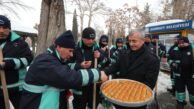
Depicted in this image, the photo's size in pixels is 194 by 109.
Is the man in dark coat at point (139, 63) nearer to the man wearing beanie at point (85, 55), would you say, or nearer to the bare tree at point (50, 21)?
the man wearing beanie at point (85, 55)

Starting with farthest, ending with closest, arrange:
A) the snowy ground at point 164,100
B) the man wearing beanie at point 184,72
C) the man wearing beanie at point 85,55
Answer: the snowy ground at point 164,100
the man wearing beanie at point 184,72
the man wearing beanie at point 85,55

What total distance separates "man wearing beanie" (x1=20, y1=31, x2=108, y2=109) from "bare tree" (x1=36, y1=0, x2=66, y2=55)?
9.62 feet

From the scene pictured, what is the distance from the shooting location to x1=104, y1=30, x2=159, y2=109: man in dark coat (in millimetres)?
3158

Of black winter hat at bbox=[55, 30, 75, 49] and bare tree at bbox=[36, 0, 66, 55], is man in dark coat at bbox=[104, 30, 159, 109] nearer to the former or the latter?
black winter hat at bbox=[55, 30, 75, 49]

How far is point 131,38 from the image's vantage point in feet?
10.9

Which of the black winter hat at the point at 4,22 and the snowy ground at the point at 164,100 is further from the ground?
the black winter hat at the point at 4,22

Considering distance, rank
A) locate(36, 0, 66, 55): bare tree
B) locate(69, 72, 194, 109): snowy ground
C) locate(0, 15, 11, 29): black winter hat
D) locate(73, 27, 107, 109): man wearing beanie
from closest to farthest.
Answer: locate(0, 15, 11, 29): black winter hat, locate(73, 27, 107, 109): man wearing beanie, locate(36, 0, 66, 55): bare tree, locate(69, 72, 194, 109): snowy ground

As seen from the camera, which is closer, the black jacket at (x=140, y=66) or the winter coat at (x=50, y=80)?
the winter coat at (x=50, y=80)

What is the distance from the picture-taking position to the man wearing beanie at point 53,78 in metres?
2.18

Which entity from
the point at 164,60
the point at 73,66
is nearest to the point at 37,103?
the point at 73,66

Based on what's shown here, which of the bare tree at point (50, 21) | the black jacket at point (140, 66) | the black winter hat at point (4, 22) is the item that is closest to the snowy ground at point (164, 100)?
the bare tree at point (50, 21)

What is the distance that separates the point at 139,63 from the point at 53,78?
1.45m

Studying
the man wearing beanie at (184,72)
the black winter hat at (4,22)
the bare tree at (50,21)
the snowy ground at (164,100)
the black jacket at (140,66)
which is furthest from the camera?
the snowy ground at (164,100)

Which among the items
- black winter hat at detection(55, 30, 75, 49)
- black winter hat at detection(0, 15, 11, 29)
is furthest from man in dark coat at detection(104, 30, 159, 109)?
black winter hat at detection(0, 15, 11, 29)
